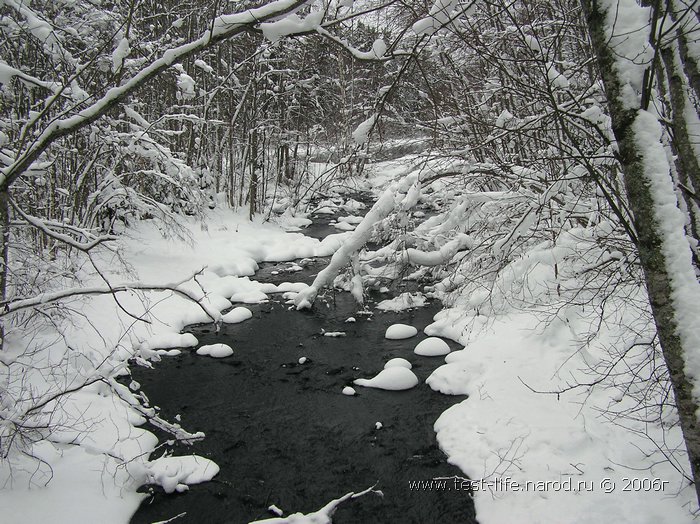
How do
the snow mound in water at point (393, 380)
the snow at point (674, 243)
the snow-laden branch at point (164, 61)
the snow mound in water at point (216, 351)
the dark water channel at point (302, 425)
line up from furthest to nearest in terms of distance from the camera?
the snow mound in water at point (216, 351), the snow mound in water at point (393, 380), the dark water channel at point (302, 425), the snow-laden branch at point (164, 61), the snow at point (674, 243)

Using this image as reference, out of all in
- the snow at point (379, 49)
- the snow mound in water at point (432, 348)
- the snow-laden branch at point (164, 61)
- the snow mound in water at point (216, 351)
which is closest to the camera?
the snow-laden branch at point (164, 61)

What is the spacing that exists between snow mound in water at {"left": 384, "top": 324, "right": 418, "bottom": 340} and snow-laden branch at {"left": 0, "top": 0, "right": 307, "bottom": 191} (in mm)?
5712

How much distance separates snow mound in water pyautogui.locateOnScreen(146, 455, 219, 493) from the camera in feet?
13.5

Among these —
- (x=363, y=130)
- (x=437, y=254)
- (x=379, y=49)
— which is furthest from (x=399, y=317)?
(x=379, y=49)

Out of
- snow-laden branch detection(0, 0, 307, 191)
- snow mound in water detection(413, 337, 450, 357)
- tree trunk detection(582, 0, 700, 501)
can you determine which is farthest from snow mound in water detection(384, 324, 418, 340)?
snow-laden branch detection(0, 0, 307, 191)

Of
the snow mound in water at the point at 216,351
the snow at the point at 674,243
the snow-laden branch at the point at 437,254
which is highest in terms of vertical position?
the snow at the point at 674,243

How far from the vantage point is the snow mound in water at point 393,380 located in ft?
19.4

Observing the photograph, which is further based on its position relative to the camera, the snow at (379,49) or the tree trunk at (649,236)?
the snow at (379,49)

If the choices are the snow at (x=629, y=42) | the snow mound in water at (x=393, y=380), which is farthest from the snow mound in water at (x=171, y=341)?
the snow at (x=629, y=42)

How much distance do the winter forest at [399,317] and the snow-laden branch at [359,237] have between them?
0.06 metres

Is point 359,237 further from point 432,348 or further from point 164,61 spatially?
point 164,61

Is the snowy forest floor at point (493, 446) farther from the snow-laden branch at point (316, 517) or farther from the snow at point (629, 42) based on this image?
the snow at point (629, 42)

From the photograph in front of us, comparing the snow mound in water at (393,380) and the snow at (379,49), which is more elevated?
A: the snow at (379,49)

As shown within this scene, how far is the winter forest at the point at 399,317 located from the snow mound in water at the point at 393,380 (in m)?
0.02
